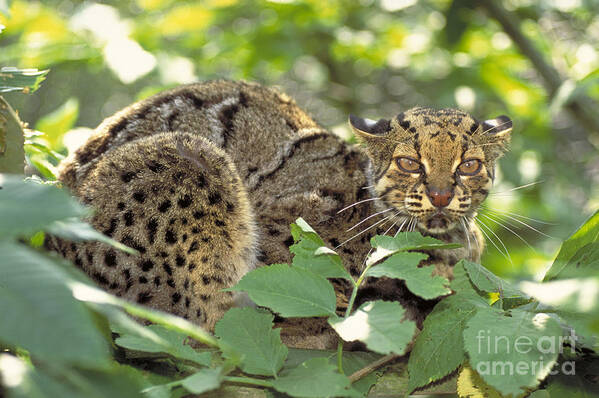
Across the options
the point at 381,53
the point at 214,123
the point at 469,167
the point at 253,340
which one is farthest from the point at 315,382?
the point at 381,53

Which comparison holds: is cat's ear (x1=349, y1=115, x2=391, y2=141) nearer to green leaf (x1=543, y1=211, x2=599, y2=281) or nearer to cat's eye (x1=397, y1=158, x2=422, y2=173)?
cat's eye (x1=397, y1=158, x2=422, y2=173)

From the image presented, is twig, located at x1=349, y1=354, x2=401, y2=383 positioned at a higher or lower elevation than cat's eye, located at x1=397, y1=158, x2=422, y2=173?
lower

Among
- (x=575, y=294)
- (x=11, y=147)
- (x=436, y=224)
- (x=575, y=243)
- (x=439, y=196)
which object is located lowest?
(x=436, y=224)

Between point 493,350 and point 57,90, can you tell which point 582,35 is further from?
point 57,90

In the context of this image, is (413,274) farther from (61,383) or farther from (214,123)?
(214,123)

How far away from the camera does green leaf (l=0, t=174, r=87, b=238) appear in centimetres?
107

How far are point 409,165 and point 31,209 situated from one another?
8.19ft

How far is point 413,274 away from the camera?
1860mm

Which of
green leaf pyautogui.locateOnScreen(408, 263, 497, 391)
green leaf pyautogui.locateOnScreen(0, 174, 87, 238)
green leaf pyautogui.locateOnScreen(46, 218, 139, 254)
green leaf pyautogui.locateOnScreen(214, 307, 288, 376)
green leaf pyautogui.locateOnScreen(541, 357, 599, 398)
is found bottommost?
green leaf pyautogui.locateOnScreen(541, 357, 599, 398)

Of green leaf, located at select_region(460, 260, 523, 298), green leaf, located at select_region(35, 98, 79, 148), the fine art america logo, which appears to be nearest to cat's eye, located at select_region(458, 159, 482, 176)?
green leaf, located at select_region(460, 260, 523, 298)

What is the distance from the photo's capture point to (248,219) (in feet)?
10.4

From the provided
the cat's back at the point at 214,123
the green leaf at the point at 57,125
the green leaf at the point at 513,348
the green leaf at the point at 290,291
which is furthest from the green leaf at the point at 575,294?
the green leaf at the point at 57,125

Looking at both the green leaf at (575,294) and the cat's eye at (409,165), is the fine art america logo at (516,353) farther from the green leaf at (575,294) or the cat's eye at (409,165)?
the cat's eye at (409,165)

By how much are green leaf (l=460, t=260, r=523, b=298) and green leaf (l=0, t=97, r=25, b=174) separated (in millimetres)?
1730
